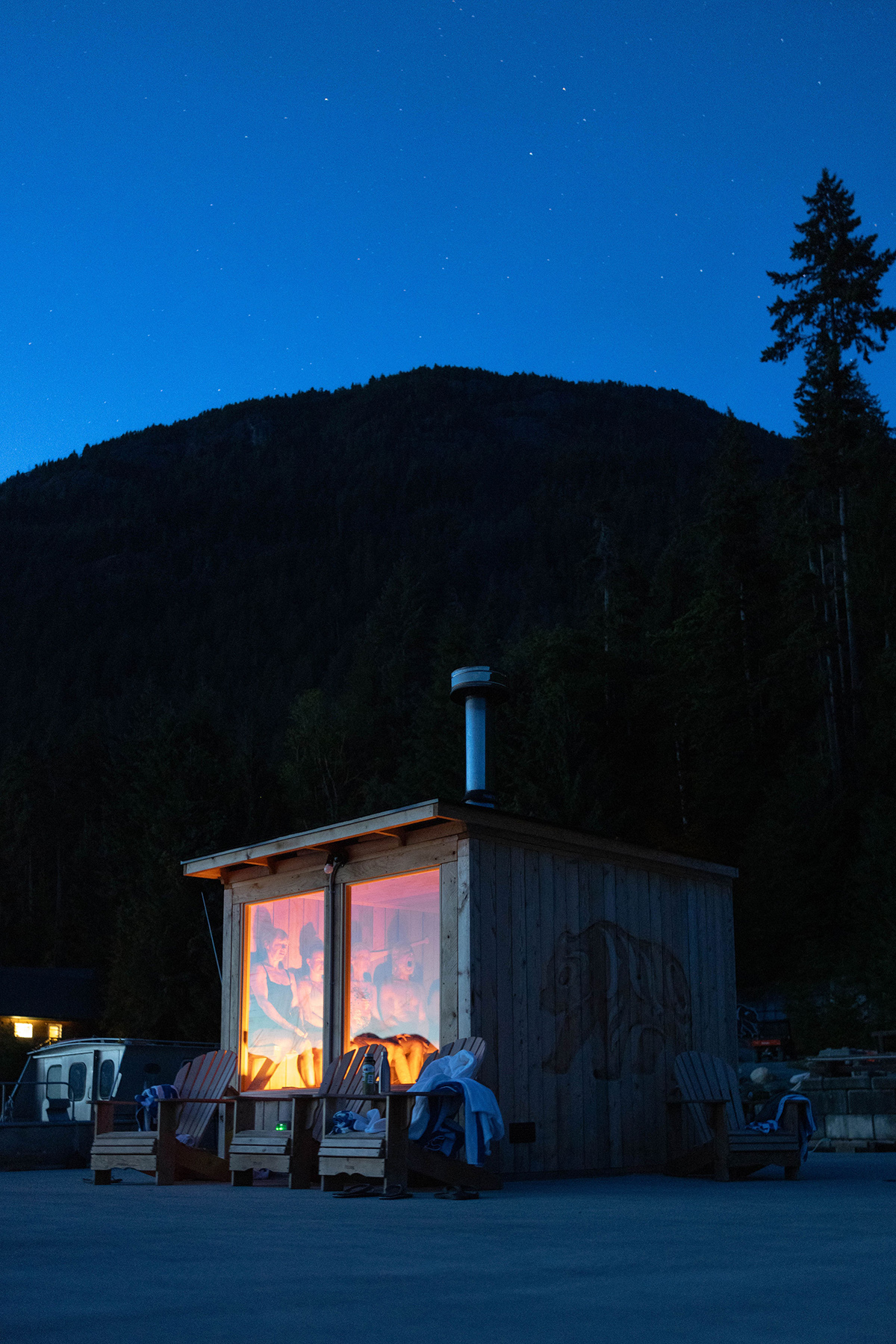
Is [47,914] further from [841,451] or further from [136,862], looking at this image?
[841,451]

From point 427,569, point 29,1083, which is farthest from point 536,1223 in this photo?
point 427,569

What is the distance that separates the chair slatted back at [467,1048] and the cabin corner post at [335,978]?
1136mm

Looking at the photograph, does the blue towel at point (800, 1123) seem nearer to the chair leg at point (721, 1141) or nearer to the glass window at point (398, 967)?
the chair leg at point (721, 1141)

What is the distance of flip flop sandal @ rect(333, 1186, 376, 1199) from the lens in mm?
6852

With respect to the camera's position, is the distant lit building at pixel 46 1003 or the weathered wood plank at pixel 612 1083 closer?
the weathered wood plank at pixel 612 1083

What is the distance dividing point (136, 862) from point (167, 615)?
1929 inches

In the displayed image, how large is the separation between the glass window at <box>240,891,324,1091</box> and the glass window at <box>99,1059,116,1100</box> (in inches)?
165

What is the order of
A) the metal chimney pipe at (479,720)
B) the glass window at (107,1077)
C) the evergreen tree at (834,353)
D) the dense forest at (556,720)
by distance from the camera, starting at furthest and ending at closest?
the evergreen tree at (834,353) → the dense forest at (556,720) → the glass window at (107,1077) → the metal chimney pipe at (479,720)

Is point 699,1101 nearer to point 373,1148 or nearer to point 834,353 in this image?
point 373,1148

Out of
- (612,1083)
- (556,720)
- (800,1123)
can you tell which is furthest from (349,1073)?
(556,720)

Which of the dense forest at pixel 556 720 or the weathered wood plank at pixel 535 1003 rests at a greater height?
the dense forest at pixel 556 720

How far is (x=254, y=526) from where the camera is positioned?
328 ft

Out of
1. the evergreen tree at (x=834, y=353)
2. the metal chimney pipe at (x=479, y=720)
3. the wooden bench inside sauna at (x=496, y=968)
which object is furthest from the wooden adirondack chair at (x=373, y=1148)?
the evergreen tree at (x=834, y=353)

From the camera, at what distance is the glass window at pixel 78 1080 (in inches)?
536
